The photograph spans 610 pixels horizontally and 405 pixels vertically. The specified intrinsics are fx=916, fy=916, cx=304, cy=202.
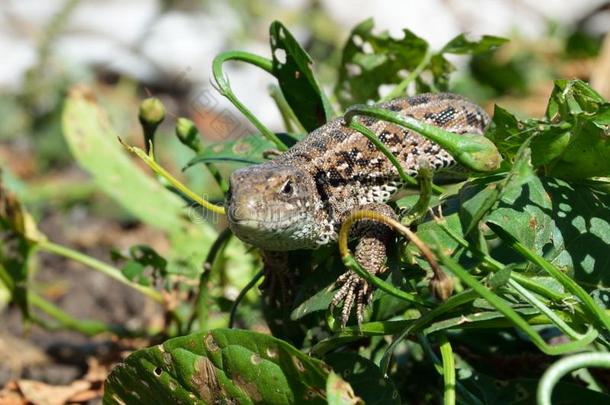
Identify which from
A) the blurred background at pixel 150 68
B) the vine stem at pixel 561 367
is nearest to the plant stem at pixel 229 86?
the vine stem at pixel 561 367

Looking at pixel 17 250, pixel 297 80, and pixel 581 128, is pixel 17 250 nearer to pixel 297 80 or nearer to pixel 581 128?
pixel 297 80

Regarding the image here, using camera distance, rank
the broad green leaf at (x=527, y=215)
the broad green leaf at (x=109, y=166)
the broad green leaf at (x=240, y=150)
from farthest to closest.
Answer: the broad green leaf at (x=109, y=166) < the broad green leaf at (x=240, y=150) < the broad green leaf at (x=527, y=215)

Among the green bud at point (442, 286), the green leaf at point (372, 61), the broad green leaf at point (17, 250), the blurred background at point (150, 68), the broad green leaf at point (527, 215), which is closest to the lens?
the green bud at point (442, 286)

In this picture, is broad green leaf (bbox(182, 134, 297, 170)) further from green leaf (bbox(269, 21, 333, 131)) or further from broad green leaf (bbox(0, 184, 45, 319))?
broad green leaf (bbox(0, 184, 45, 319))

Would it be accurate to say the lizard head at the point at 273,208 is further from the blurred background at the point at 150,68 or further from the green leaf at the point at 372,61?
the blurred background at the point at 150,68

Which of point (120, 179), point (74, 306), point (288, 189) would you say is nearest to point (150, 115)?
point (288, 189)

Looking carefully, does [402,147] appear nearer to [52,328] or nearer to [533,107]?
[52,328]
